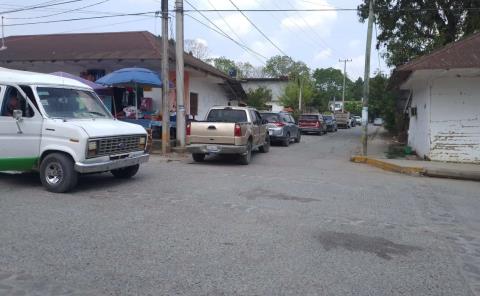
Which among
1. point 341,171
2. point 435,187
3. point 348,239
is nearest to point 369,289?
point 348,239

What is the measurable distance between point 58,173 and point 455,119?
41.2 ft

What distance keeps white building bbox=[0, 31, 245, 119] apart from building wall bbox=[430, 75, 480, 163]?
423 inches

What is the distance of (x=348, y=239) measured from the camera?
602 centimetres

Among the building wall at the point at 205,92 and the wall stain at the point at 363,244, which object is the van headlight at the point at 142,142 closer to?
the wall stain at the point at 363,244

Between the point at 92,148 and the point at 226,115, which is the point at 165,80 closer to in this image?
the point at 226,115

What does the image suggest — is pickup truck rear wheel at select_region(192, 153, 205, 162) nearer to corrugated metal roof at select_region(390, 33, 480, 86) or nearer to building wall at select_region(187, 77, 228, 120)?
corrugated metal roof at select_region(390, 33, 480, 86)

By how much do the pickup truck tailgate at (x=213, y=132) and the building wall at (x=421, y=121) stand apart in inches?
280

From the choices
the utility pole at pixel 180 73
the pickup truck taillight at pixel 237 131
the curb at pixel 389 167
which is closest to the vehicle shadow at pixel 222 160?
the pickup truck taillight at pixel 237 131

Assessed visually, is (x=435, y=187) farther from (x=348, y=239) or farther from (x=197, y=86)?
(x=197, y=86)

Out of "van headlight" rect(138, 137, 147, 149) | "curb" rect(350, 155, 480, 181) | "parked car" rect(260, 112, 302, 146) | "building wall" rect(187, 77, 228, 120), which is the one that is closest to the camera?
"van headlight" rect(138, 137, 147, 149)

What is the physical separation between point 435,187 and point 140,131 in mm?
7190

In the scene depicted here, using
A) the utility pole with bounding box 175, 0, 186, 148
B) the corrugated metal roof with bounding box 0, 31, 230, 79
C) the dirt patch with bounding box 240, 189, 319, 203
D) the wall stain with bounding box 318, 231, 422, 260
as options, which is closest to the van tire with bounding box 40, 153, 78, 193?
the dirt patch with bounding box 240, 189, 319, 203

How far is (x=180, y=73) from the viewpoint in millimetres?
16609

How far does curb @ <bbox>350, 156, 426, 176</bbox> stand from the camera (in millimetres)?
13211
